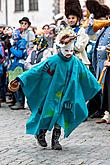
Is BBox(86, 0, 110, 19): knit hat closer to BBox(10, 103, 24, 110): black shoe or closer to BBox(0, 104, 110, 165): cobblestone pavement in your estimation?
BBox(0, 104, 110, 165): cobblestone pavement

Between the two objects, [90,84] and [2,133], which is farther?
[2,133]

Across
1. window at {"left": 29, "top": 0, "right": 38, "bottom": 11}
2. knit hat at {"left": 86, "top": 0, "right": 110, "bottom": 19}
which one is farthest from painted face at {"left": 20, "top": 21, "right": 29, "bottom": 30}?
window at {"left": 29, "top": 0, "right": 38, "bottom": 11}

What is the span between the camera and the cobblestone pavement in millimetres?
6879

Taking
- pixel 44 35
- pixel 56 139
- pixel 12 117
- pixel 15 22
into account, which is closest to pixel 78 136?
pixel 56 139

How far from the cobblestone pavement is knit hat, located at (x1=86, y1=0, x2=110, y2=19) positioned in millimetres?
1933

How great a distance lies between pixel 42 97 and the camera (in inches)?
304

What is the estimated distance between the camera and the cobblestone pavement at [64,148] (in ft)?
22.6

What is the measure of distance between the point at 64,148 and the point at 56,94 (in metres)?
0.72

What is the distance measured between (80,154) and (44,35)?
18.8 ft

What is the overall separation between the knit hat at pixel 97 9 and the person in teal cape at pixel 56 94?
108 inches

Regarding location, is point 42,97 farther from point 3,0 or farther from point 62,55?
point 3,0

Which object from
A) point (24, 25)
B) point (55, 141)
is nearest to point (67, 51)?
point (55, 141)

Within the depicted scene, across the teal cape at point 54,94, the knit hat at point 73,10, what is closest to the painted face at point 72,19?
the knit hat at point 73,10

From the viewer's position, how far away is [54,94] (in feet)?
25.2
